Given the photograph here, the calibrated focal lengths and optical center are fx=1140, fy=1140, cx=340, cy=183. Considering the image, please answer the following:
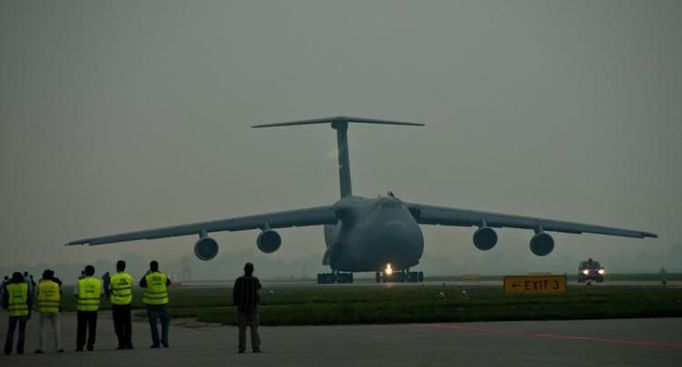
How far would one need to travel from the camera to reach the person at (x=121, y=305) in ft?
65.0

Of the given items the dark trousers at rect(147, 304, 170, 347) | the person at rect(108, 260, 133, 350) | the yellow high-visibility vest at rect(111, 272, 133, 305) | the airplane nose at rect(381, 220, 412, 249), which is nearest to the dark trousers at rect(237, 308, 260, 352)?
the dark trousers at rect(147, 304, 170, 347)

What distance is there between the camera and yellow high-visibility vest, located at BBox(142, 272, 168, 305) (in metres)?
20.6

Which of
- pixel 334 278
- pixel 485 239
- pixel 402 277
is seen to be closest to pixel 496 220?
pixel 485 239

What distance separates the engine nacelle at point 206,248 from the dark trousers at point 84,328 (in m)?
40.6

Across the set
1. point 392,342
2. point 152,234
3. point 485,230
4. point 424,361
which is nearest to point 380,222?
point 485,230

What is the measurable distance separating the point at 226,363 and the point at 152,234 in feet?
158

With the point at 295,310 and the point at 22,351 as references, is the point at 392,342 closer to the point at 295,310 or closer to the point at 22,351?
the point at 22,351

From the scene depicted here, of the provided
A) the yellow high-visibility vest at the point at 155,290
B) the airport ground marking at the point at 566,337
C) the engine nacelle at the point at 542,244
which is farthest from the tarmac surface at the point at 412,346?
the engine nacelle at the point at 542,244

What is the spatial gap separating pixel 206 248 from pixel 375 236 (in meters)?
9.10

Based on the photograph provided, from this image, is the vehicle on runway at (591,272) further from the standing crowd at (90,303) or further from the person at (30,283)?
the standing crowd at (90,303)

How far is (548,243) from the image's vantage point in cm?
6319

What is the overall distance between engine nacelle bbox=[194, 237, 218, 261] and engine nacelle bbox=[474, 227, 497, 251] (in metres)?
14.5

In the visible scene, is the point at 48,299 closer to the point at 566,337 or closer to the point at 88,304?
the point at 88,304

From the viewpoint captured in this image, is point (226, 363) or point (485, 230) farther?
point (485, 230)
